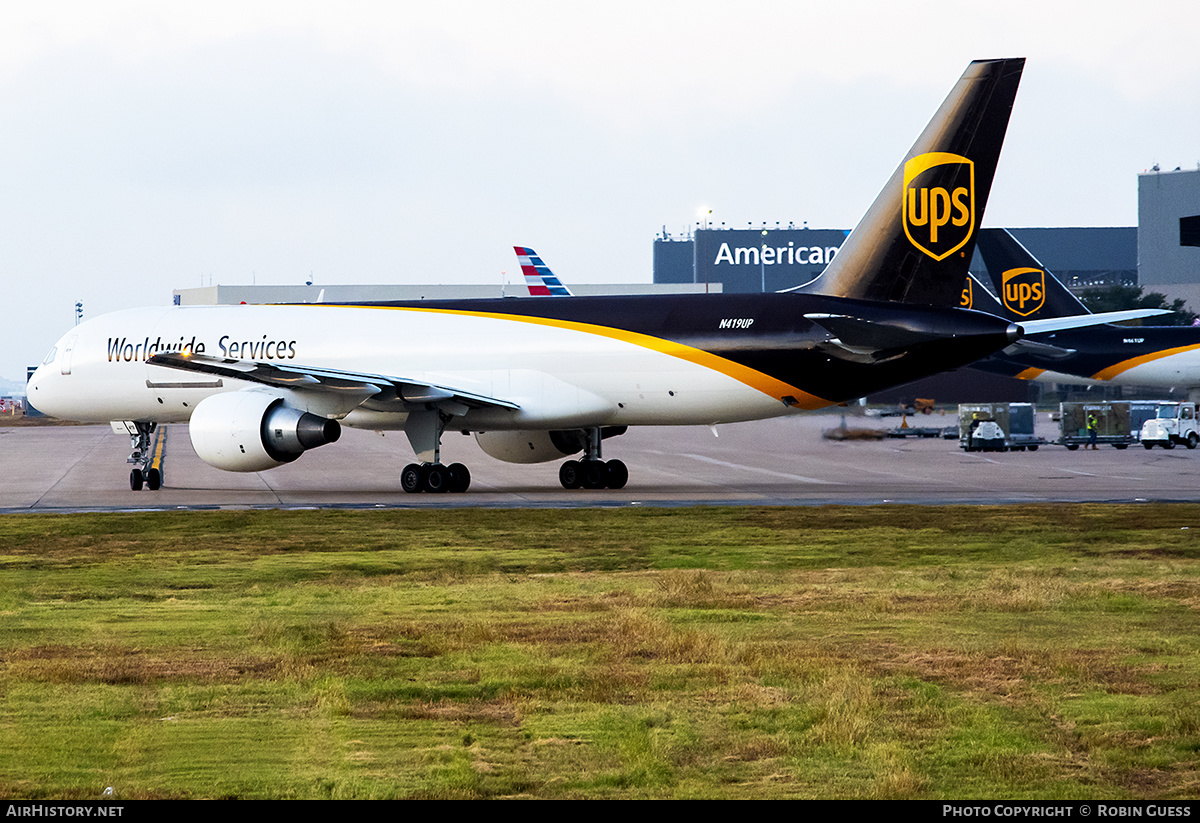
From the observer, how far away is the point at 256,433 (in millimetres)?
29922

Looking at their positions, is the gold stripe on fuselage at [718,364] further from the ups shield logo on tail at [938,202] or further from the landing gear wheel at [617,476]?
the ups shield logo on tail at [938,202]

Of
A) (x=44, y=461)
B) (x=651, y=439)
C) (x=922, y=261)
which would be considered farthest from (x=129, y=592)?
(x=651, y=439)

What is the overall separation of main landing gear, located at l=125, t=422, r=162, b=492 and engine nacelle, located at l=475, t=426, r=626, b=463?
301 inches

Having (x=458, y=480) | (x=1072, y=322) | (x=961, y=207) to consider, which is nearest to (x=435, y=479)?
(x=458, y=480)

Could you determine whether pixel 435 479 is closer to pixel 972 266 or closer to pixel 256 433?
pixel 256 433

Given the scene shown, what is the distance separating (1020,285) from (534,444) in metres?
29.7

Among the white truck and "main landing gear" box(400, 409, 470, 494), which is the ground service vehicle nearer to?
the white truck

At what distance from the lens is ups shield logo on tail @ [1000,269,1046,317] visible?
57.0 metres

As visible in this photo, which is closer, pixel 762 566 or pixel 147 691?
pixel 147 691

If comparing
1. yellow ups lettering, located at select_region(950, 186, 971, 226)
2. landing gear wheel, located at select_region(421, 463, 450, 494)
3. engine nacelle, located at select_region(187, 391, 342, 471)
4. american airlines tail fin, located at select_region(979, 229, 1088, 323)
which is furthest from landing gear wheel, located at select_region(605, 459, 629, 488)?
american airlines tail fin, located at select_region(979, 229, 1088, 323)

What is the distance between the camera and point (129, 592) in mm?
15688

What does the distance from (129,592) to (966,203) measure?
1895 centimetres

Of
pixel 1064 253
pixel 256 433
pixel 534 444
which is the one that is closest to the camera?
pixel 256 433
